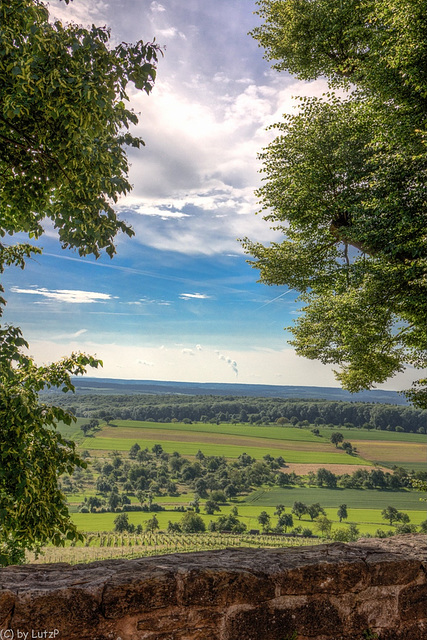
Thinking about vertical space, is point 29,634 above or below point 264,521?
above

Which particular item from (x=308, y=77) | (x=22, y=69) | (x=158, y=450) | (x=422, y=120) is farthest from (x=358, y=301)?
(x=158, y=450)

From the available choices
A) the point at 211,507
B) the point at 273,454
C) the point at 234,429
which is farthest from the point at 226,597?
the point at 234,429

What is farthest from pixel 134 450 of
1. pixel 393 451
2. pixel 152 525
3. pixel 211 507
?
pixel 393 451

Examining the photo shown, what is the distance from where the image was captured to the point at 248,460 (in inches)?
1657

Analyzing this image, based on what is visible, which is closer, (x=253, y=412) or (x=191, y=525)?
(x=191, y=525)

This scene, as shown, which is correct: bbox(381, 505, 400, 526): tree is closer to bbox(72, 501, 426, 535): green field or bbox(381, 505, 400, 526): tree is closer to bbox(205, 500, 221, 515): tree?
bbox(72, 501, 426, 535): green field

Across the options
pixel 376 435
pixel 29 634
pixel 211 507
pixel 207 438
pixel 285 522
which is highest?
pixel 29 634

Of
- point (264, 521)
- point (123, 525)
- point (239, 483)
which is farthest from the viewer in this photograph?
point (239, 483)

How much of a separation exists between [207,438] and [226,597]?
175ft

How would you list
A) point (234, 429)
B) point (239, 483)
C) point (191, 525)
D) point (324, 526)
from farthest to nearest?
point (234, 429) < point (239, 483) < point (324, 526) < point (191, 525)

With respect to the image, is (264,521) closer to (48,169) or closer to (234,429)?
(48,169)

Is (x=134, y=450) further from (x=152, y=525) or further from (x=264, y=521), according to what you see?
(x=264, y=521)

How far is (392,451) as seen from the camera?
3725cm

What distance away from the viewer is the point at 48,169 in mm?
3873
